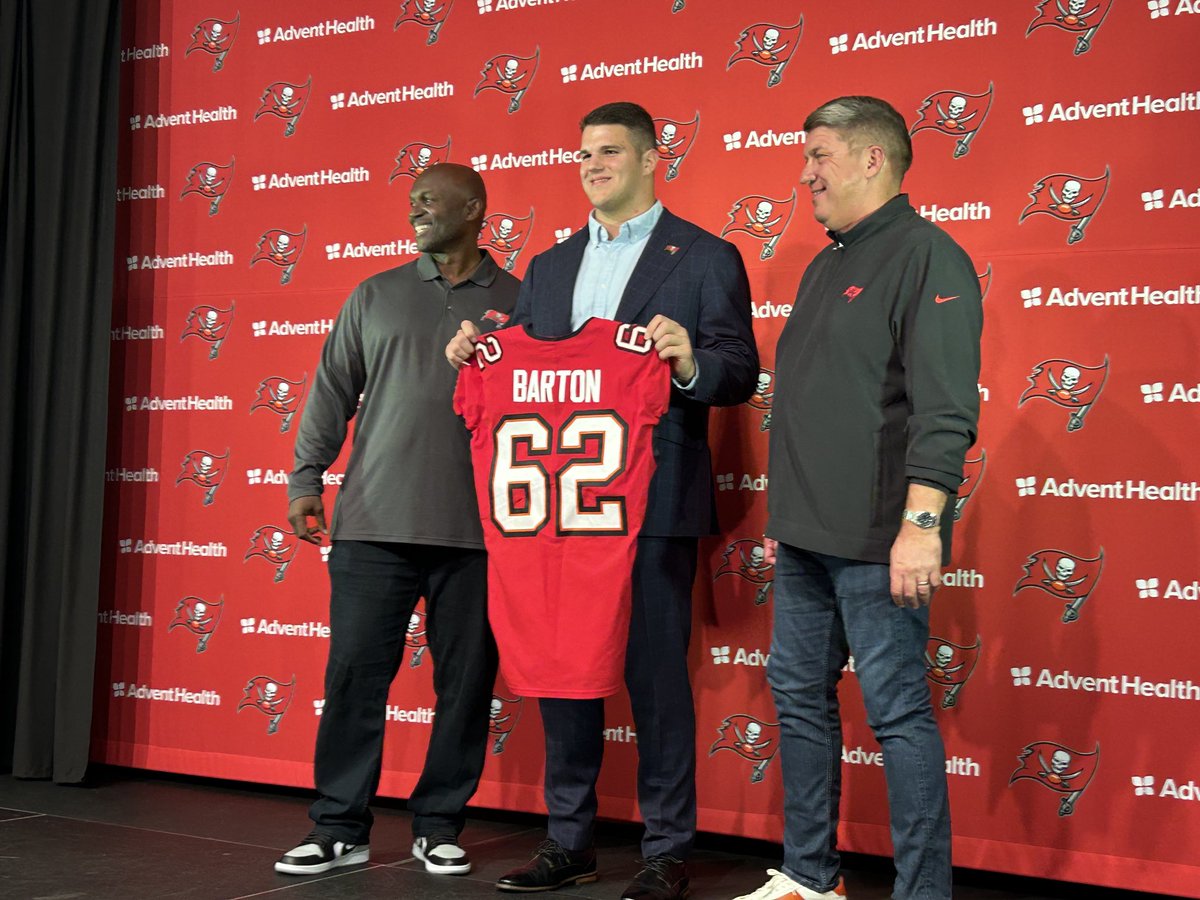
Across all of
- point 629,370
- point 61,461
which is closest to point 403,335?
point 629,370

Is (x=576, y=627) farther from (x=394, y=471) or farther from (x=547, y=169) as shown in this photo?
(x=547, y=169)

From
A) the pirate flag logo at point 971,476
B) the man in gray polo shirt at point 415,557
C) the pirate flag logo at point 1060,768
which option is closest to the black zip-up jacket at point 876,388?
the pirate flag logo at point 971,476

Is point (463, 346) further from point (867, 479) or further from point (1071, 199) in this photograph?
point (1071, 199)

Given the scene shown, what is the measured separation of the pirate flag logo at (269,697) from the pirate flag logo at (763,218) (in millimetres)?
2104

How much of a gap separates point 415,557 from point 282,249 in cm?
158

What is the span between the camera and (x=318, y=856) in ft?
10.4

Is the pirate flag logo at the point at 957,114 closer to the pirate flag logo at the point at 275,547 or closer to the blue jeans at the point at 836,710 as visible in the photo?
the blue jeans at the point at 836,710

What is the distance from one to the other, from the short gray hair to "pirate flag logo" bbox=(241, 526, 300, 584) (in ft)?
8.03

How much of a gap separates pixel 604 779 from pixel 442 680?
743 millimetres

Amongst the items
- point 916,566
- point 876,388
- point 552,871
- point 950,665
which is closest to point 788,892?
point 552,871

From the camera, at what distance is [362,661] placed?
3264 mm

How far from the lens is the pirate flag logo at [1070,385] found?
3188 millimetres

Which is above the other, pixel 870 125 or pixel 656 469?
pixel 870 125

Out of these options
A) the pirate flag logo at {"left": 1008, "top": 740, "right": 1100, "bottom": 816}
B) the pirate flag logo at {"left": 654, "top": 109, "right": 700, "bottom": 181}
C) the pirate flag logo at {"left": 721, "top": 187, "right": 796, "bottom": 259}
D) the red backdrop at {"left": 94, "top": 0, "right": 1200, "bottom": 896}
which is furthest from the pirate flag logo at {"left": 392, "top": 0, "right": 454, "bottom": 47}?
the pirate flag logo at {"left": 1008, "top": 740, "right": 1100, "bottom": 816}
